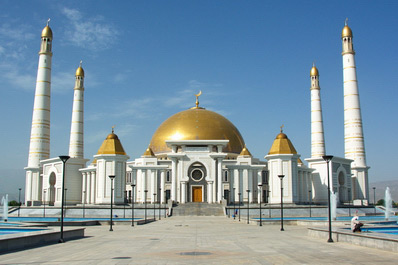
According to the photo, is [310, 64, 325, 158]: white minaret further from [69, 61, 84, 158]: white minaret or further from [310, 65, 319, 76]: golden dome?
[69, 61, 84, 158]: white minaret

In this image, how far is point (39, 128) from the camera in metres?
58.9

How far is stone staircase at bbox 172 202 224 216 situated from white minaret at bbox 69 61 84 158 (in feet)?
72.1

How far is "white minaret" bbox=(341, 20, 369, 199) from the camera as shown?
5897cm

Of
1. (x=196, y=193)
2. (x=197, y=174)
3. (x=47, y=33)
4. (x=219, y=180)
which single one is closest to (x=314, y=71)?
(x=219, y=180)

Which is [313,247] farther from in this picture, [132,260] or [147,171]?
[147,171]

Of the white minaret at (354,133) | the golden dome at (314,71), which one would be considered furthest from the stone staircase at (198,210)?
the golden dome at (314,71)

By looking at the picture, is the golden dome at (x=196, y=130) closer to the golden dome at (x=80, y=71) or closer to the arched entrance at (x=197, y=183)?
the arched entrance at (x=197, y=183)

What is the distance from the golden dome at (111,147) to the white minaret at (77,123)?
12.2 meters

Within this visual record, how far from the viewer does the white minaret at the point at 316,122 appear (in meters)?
62.9

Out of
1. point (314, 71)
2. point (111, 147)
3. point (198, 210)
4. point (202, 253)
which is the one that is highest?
point (314, 71)

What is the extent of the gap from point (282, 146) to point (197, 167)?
1037 centimetres

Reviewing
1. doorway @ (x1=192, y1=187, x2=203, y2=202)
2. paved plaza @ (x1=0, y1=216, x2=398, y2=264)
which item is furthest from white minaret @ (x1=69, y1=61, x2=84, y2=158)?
paved plaza @ (x1=0, y1=216, x2=398, y2=264)

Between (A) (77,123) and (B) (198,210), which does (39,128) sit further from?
(B) (198,210)

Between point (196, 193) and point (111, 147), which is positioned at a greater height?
point (111, 147)
